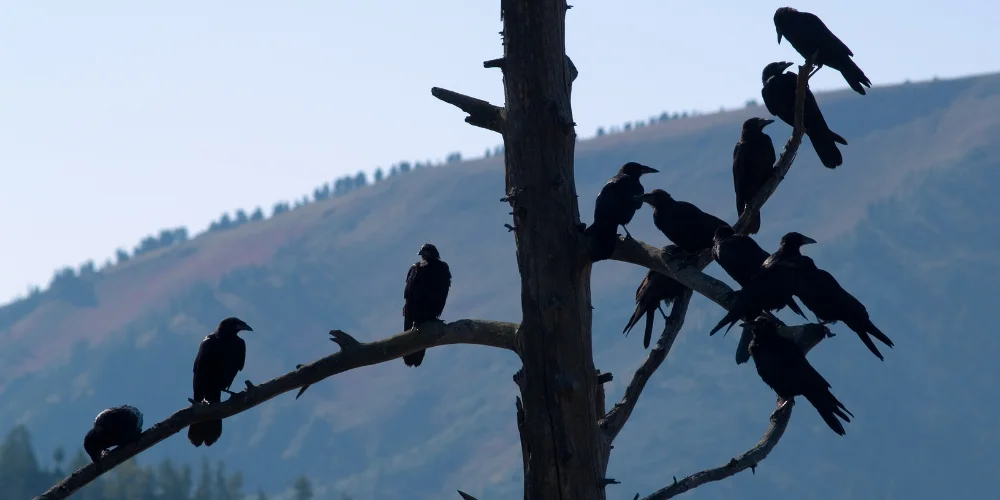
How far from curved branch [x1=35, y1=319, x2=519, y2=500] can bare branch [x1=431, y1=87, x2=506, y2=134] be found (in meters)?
1.30

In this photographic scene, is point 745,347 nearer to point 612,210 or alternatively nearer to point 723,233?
point 723,233

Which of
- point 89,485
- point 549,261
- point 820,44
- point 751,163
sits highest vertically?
point 820,44

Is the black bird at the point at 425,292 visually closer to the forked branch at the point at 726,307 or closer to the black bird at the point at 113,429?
the black bird at the point at 113,429

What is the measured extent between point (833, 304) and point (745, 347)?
7.31 ft

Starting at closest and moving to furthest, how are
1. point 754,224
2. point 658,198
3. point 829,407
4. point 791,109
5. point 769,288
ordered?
point 769,288 < point 829,407 < point 658,198 < point 754,224 < point 791,109

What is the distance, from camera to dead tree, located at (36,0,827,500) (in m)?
8.89

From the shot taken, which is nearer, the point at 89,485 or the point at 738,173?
the point at 738,173

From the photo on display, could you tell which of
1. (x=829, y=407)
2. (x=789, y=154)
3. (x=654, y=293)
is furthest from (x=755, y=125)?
(x=829, y=407)

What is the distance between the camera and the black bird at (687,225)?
455 inches

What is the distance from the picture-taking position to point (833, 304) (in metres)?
10.0

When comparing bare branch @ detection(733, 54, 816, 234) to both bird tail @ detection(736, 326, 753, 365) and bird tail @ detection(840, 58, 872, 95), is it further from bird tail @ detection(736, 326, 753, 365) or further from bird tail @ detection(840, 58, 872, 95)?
bird tail @ detection(840, 58, 872, 95)

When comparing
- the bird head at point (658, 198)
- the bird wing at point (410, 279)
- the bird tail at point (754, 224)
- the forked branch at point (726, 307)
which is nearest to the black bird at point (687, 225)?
the bird head at point (658, 198)

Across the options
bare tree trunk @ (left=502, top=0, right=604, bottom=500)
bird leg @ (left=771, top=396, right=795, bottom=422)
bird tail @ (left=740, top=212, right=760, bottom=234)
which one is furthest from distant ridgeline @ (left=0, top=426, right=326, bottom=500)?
bare tree trunk @ (left=502, top=0, right=604, bottom=500)

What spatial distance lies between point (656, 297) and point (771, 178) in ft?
5.44
